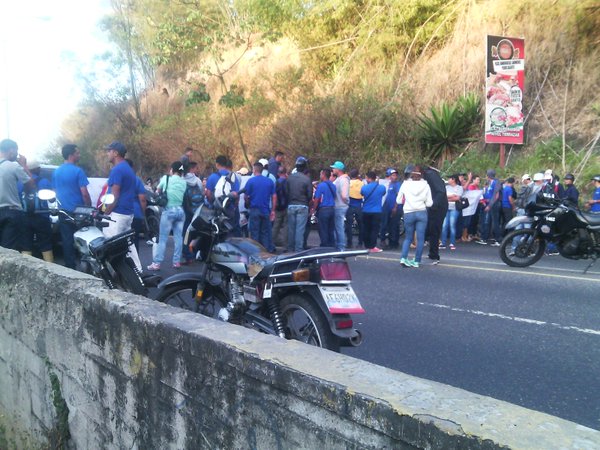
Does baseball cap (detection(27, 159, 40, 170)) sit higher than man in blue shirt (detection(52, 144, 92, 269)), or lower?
higher

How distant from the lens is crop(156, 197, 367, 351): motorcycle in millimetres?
4562

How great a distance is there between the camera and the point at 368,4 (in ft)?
75.6

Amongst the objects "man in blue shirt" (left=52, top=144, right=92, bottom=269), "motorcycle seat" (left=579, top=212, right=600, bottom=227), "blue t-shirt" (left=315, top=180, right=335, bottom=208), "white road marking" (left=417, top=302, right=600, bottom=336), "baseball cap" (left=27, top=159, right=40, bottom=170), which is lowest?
"white road marking" (left=417, top=302, right=600, bottom=336)

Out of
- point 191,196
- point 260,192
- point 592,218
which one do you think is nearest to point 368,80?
point 260,192

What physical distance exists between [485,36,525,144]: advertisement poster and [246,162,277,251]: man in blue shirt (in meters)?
8.53

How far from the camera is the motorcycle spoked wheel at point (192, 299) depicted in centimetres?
562

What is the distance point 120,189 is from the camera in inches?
316

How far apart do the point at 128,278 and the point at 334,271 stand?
9.04 ft

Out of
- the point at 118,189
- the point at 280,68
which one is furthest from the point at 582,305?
the point at 280,68

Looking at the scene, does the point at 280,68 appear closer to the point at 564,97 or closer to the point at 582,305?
the point at 564,97

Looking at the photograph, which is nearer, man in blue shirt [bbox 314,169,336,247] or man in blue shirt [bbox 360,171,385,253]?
man in blue shirt [bbox 314,169,336,247]

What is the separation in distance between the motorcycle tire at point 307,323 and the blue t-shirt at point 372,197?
8.47 m

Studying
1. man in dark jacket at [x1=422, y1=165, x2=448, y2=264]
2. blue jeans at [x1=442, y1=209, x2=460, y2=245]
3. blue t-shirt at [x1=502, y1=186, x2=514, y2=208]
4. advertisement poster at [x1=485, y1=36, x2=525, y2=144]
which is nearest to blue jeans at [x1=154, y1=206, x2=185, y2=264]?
man in dark jacket at [x1=422, y1=165, x2=448, y2=264]

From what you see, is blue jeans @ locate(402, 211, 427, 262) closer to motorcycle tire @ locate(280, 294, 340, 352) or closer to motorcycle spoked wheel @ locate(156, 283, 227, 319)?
motorcycle spoked wheel @ locate(156, 283, 227, 319)
